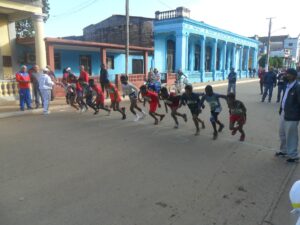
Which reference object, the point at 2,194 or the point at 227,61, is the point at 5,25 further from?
the point at 227,61

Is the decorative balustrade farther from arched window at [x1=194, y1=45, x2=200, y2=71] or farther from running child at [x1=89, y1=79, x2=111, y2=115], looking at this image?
arched window at [x1=194, y1=45, x2=200, y2=71]

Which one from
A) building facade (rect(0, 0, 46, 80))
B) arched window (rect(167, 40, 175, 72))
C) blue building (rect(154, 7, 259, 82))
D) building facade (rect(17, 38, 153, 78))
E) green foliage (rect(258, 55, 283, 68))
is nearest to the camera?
building facade (rect(0, 0, 46, 80))

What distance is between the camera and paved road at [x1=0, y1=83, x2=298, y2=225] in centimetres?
354

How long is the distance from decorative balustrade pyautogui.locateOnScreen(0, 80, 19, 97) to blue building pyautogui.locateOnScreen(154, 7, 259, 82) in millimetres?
12588

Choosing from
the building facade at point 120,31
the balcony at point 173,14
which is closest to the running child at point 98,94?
the building facade at point 120,31

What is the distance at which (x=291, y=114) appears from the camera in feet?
17.2

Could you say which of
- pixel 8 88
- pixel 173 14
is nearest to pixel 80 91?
pixel 8 88

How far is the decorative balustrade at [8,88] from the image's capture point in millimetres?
12188

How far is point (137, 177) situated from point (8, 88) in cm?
1003

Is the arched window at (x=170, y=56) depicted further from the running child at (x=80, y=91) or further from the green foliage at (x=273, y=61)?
the green foliage at (x=273, y=61)

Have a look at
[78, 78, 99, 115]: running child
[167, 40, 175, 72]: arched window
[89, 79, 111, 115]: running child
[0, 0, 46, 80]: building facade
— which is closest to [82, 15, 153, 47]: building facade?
[167, 40, 175, 72]: arched window

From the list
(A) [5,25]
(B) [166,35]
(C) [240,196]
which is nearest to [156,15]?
(B) [166,35]

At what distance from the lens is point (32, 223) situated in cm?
331

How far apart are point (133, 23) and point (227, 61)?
14.2 metres
